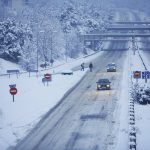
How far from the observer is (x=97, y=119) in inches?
1287

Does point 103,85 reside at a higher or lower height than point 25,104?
higher

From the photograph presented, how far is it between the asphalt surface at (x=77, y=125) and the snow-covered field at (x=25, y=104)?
0.73 m

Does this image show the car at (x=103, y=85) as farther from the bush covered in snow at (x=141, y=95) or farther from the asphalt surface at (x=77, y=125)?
the bush covered in snow at (x=141, y=95)

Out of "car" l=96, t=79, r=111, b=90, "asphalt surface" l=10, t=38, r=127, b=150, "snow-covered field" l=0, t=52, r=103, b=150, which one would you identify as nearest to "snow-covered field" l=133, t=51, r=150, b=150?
"asphalt surface" l=10, t=38, r=127, b=150

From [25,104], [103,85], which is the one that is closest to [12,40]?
[103,85]

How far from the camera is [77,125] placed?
101 feet

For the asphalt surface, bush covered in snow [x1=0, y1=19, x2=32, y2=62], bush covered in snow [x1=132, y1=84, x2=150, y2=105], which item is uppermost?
bush covered in snow [x1=0, y1=19, x2=32, y2=62]

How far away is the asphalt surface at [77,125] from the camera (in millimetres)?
25844

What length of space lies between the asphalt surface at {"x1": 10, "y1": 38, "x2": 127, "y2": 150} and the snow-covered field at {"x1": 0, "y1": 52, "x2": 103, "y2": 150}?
28.9 inches

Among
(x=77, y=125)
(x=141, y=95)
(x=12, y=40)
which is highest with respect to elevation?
(x=12, y=40)

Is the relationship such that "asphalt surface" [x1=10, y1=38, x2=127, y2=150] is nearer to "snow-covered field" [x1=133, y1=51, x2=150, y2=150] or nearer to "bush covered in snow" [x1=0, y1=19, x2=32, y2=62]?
"snow-covered field" [x1=133, y1=51, x2=150, y2=150]

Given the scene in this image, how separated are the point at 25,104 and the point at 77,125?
8938mm

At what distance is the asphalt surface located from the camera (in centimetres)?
2584

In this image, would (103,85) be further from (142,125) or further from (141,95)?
(142,125)
